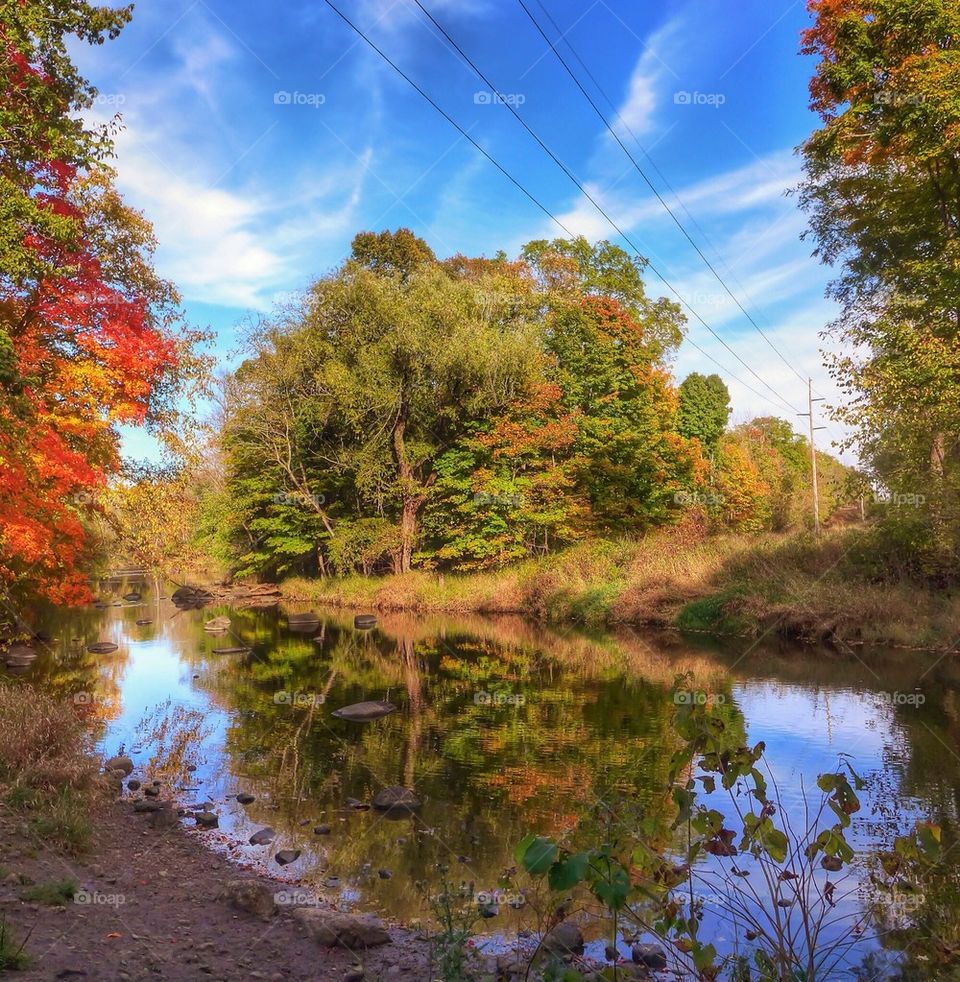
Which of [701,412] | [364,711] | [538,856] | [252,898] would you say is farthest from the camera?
[701,412]

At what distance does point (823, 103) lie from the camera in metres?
21.6

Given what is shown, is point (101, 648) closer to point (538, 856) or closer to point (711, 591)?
point (711, 591)

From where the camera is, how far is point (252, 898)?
241 inches

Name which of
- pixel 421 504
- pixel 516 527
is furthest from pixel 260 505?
pixel 516 527

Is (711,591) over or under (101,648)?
over

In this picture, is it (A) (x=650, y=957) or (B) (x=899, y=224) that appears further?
(B) (x=899, y=224)

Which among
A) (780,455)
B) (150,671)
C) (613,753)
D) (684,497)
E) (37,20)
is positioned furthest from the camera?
(780,455)

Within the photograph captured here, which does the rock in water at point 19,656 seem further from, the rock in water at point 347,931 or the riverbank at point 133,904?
the rock in water at point 347,931

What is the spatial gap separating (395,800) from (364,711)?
5.07 m

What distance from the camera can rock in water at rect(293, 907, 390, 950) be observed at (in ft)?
18.4

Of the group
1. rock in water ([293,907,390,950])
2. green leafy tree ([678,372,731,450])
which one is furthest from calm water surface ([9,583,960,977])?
green leafy tree ([678,372,731,450])

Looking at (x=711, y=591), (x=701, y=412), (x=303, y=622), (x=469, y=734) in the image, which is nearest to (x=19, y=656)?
(x=303, y=622)

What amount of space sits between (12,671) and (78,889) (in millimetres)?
14351

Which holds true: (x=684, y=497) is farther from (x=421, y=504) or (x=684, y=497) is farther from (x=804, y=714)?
(x=804, y=714)
